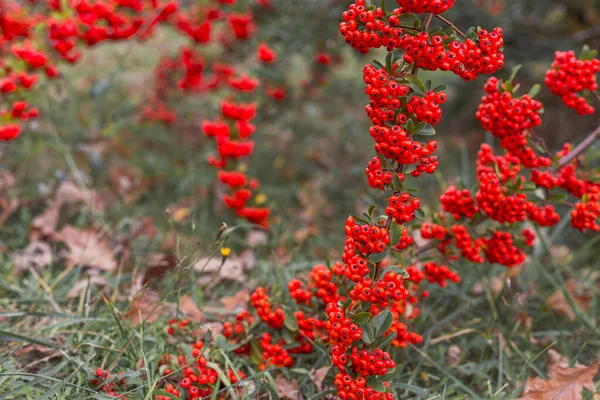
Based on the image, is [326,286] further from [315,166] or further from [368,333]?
[315,166]

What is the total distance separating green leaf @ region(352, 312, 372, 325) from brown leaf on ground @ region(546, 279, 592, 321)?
1246 millimetres

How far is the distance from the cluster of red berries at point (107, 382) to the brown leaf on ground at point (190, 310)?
1.23ft

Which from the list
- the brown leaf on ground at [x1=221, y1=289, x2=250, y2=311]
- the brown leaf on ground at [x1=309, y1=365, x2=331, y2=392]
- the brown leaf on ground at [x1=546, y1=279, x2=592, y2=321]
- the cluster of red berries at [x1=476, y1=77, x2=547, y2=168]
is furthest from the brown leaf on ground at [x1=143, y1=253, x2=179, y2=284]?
the brown leaf on ground at [x1=546, y1=279, x2=592, y2=321]

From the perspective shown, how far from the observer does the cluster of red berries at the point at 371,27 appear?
4.96 ft

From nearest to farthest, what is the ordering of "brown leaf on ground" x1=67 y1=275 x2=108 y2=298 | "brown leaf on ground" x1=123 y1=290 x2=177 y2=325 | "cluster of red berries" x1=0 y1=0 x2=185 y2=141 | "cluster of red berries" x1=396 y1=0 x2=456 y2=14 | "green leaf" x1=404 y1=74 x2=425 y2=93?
"cluster of red berries" x1=396 y1=0 x2=456 y2=14 < "green leaf" x1=404 y1=74 x2=425 y2=93 < "brown leaf on ground" x1=123 y1=290 x2=177 y2=325 < "brown leaf on ground" x1=67 y1=275 x2=108 y2=298 < "cluster of red berries" x1=0 y1=0 x2=185 y2=141

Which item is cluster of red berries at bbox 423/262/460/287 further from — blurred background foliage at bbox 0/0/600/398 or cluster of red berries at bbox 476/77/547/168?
cluster of red berries at bbox 476/77/547/168

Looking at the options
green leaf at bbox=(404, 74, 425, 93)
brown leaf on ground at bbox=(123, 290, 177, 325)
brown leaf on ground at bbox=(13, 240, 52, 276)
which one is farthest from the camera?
brown leaf on ground at bbox=(13, 240, 52, 276)

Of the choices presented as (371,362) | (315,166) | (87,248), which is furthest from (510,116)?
(315,166)

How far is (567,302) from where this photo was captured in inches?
98.3

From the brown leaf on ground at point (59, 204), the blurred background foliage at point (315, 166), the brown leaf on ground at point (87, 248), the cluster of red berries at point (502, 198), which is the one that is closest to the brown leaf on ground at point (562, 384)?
the blurred background foliage at point (315, 166)

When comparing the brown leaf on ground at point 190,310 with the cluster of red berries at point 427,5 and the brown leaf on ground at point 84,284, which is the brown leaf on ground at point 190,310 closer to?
the brown leaf on ground at point 84,284

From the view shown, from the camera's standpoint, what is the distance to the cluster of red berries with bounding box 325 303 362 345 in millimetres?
1595

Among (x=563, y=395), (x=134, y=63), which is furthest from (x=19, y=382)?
(x=134, y=63)

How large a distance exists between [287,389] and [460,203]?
0.89 m
